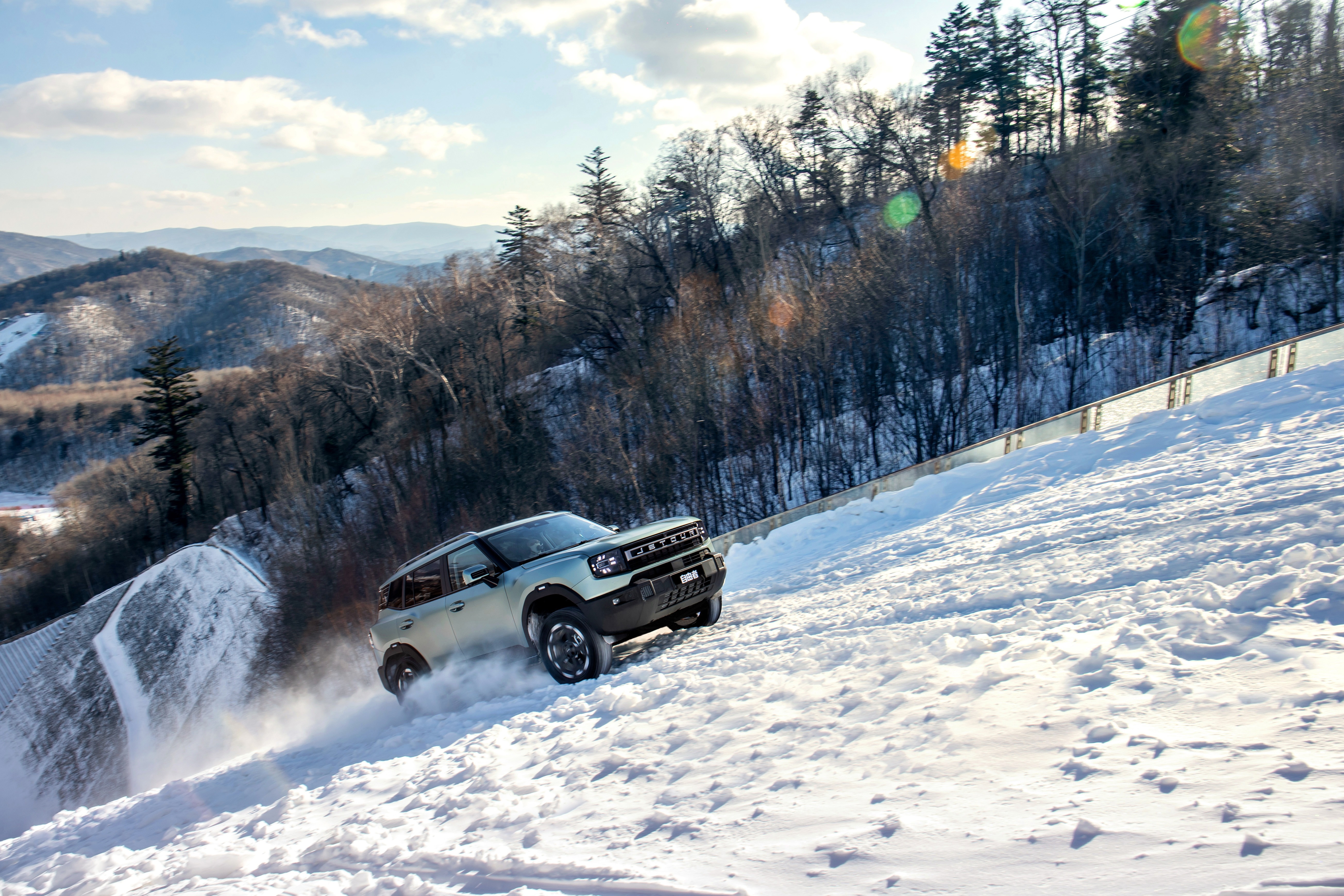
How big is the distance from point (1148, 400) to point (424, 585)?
11.6m

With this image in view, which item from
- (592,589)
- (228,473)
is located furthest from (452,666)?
(228,473)

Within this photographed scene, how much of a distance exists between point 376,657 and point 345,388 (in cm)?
4990

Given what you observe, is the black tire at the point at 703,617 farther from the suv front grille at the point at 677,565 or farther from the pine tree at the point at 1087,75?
the pine tree at the point at 1087,75

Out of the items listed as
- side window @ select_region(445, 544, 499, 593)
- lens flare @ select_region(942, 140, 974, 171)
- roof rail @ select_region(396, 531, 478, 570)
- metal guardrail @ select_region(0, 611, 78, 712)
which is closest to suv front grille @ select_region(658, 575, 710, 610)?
side window @ select_region(445, 544, 499, 593)

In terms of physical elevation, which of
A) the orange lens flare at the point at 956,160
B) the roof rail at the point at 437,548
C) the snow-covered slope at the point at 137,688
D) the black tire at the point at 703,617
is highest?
the orange lens flare at the point at 956,160

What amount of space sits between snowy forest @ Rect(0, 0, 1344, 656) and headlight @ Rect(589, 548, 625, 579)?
27617 mm

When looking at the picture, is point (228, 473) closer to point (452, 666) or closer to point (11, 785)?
point (11, 785)

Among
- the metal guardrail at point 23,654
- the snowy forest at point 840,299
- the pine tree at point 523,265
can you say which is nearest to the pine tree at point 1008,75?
the snowy forest at point 840,299

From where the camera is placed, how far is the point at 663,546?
8.32 metres

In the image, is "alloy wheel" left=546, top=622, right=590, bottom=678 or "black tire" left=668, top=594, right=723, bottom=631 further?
"black tire" left=668, top=594, right=723, bottom=631

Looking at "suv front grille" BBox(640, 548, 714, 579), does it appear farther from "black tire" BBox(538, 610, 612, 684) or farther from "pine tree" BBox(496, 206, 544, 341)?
"pine tree" BBox(496, 206, 544, 341)

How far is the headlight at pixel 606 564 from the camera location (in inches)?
307

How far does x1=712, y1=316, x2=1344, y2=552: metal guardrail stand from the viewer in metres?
12.4

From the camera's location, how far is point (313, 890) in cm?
445
